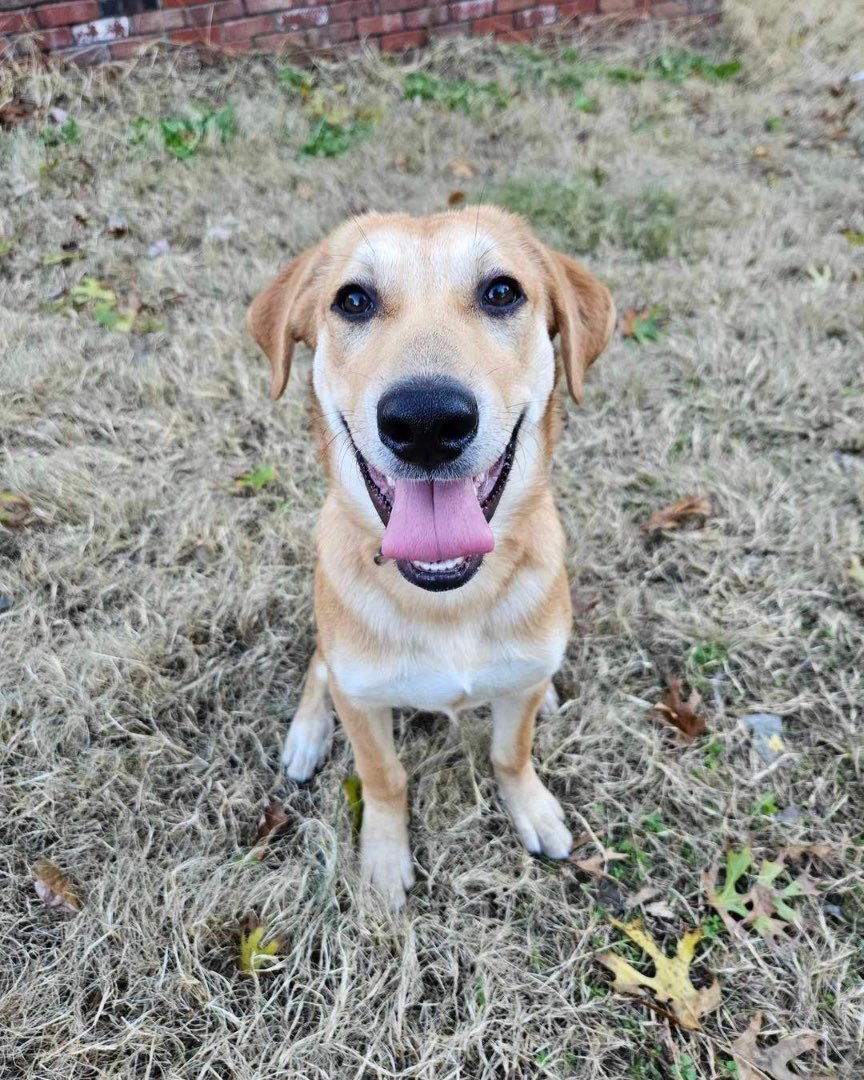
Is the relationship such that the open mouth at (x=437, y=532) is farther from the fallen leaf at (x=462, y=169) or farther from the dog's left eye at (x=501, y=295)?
the fallen leaf at (x=462, y=169)

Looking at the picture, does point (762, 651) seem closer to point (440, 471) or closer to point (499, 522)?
point (499, 522)

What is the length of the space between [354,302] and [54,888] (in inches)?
82.1

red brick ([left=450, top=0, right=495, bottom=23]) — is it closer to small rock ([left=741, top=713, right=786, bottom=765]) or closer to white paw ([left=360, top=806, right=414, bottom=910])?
Answer: small rock ([left=741, top=713, right=786, bottom=765])

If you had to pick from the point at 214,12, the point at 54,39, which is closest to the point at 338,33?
the point at 214,12

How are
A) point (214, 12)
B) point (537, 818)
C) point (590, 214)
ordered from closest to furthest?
point (537, 818) → point (590, 214) → point (214, 12)

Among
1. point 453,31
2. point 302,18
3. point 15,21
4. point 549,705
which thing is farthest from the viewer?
point 453,31

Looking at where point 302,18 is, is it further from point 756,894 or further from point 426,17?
point 756,894

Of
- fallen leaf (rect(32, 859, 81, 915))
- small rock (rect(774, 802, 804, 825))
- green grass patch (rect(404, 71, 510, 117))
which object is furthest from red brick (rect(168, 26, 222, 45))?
small rock (rect(774, 802, 804, 825))

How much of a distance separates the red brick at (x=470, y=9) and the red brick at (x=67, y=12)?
3.17 meters

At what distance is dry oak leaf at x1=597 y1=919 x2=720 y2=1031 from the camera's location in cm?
212

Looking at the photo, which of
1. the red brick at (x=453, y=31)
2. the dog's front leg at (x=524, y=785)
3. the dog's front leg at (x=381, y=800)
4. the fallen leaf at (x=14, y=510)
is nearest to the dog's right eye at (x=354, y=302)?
the dog's front leg at (x=381, y=800)

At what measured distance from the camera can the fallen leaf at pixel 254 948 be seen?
7.14ft

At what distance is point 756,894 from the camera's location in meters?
2.35

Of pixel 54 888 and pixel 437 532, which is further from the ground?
pixel 437 532
